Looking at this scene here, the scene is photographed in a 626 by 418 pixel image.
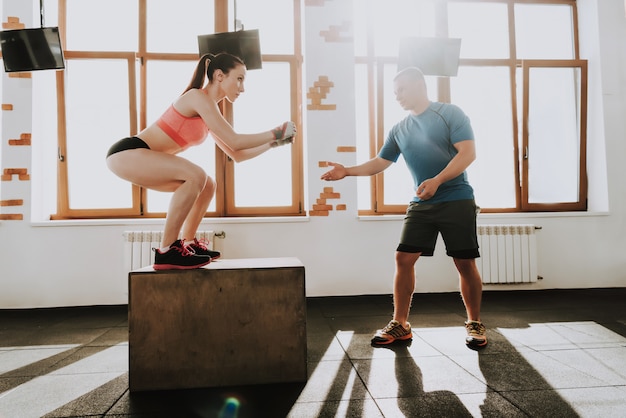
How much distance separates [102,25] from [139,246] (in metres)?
2.03

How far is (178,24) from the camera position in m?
3.64

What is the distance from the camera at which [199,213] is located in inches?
76.9

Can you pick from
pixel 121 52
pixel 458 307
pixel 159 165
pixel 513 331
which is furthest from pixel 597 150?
pixel 121 52

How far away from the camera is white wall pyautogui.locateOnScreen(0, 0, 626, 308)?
324 centimetres

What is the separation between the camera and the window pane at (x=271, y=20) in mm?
3695

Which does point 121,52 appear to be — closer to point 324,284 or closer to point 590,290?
point 324,284

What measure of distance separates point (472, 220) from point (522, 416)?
101cm

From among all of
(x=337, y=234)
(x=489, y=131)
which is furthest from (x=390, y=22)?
(x=337, y=234)

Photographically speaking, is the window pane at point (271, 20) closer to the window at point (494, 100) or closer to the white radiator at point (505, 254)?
the window at point (494, 100)

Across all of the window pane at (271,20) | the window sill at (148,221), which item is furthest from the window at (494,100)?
the window sill at (148,221)

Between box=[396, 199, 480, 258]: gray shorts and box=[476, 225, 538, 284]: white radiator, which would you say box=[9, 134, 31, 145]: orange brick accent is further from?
box=[476, 225, 538, 284]: white radiator

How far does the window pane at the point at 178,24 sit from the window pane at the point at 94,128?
0.38 metres

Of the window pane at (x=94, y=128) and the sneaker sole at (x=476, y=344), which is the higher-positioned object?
the window pane at (x=94, y=128)

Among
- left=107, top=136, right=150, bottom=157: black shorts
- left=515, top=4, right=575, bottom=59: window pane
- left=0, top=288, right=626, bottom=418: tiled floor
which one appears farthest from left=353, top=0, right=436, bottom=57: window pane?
left=107, top=136, right=150, bottom=157: black shorts
